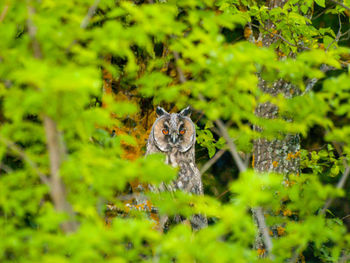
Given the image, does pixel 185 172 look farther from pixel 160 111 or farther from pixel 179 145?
pixel 160 111

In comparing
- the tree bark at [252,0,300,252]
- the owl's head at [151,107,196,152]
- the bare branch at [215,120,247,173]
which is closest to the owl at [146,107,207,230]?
the owl's head at [151,107,196,152]

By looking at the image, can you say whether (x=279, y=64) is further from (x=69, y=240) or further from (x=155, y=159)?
(x=69, y=240)

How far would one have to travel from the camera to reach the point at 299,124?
3.47m

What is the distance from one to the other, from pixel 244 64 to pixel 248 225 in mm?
893

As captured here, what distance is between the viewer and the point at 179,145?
6215mm

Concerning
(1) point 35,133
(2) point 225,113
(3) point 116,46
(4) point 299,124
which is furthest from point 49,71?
(4) point 299,124

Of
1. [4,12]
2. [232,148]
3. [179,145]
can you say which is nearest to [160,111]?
[179,145]

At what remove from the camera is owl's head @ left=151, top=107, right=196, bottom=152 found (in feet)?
19.8

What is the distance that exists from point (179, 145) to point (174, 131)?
0.77 feet

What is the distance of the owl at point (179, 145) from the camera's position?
6.06m

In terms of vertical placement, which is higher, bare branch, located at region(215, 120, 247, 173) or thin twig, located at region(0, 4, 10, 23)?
thin twig, located at region(0, 4, 10, 23)

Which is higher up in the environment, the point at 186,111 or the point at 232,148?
the point at 232,148

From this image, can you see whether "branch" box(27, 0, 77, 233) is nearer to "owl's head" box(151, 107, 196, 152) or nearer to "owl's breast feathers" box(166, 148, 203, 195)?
"owl's head" box(151, 107, 196, 152)

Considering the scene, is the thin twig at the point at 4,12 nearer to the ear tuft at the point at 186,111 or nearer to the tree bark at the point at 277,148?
the ear tuft at the point at 186,111
